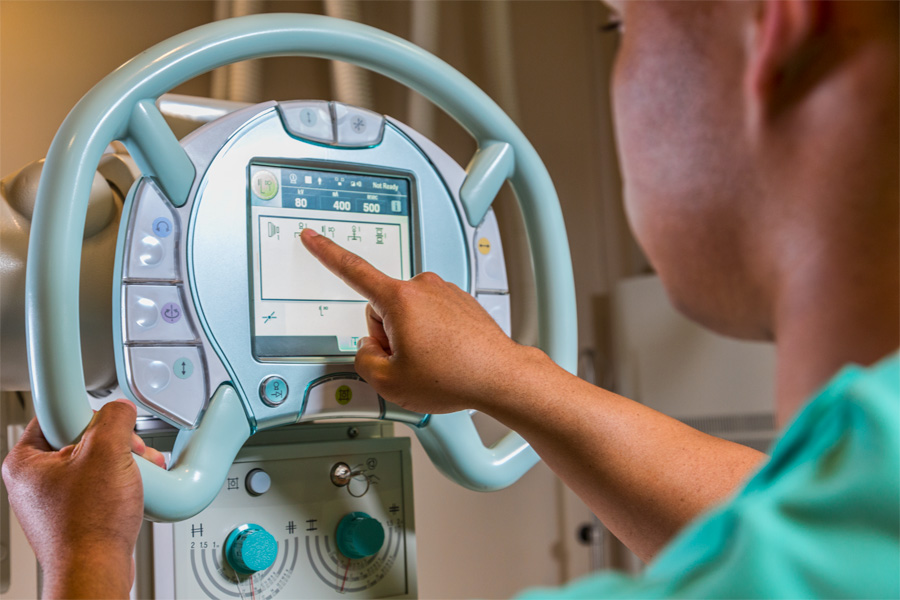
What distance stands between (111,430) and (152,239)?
156mm

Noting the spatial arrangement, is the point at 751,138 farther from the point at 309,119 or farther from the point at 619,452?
the point at 309,119

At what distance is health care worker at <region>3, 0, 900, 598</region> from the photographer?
7.9 inches

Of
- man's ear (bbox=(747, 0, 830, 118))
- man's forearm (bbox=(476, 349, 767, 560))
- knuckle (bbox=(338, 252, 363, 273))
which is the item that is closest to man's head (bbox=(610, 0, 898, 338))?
man's ear (bbox=(747, 0, 830, 118))

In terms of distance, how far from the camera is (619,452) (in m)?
0.64

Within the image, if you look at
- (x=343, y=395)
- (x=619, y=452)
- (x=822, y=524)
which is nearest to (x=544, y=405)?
(x=619, y=452)

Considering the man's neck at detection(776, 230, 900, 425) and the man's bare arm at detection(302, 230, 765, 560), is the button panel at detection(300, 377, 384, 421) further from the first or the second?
the man's neck at detection(776, 230, 900, 425)

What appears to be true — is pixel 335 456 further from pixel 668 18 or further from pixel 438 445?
pixel 668 18

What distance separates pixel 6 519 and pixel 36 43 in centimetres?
62

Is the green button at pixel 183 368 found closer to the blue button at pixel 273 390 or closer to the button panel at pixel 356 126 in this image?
the blue button at pixel 273 390

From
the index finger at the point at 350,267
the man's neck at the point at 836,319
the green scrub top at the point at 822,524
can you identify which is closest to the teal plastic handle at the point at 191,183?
the index finger at the point at 350,267

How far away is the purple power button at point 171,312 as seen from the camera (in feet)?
2.00

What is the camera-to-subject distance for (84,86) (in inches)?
42.5

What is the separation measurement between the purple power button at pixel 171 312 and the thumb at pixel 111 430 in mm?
78

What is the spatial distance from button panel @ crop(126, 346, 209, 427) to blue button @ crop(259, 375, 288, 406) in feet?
0.15
